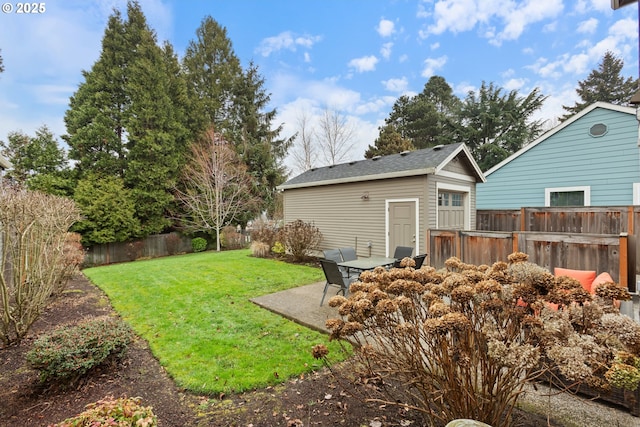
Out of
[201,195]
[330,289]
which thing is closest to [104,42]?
[201,195]

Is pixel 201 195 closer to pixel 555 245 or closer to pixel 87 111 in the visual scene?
pixel 87 111

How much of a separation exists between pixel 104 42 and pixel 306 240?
17160 millimetres

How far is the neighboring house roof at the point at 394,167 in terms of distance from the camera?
8.25 meters

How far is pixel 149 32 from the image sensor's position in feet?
56.3

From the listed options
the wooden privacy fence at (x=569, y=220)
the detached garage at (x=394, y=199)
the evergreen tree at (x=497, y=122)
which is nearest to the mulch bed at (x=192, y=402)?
the detached garage at (x=394, y=199)

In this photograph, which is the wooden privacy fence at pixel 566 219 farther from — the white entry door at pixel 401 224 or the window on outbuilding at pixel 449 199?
the white entry door at pixel 401 224

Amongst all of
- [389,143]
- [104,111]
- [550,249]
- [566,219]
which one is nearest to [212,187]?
[104,111]

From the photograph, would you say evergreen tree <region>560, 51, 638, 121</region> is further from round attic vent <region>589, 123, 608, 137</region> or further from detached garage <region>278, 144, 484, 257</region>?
detached garage <region>278, 144, 484, 257</region>

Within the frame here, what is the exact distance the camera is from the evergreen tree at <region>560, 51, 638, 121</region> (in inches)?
935

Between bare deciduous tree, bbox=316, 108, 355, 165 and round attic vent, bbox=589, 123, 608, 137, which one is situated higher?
bare deciduous tree, bbox=316, 108, 355, 165

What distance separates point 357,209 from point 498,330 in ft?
26.8

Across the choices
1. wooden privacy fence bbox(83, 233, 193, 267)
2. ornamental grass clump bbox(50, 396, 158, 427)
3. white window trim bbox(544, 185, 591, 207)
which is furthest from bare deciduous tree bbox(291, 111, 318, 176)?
ornamental grass clump bbox(50, 396, 158, 427)

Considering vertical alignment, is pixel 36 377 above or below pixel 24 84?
below

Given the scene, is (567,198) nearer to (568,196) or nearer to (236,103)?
(568,196)
